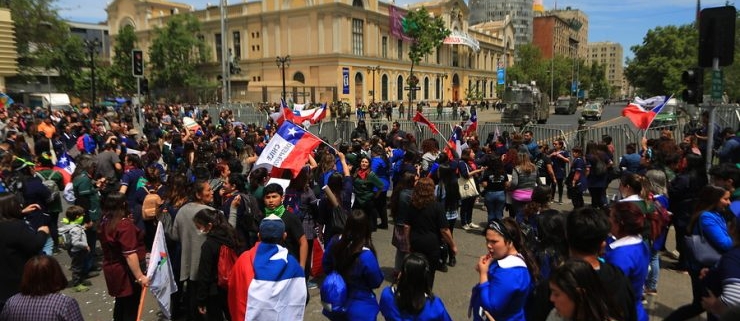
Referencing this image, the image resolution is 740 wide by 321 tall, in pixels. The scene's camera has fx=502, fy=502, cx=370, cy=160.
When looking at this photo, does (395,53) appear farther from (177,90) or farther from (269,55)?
(177,90)

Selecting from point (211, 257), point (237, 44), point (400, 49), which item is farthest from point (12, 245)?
point (400, 49)

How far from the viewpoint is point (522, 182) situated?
757 centimetres

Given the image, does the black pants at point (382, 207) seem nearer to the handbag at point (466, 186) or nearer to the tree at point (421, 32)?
the handbag at point (466, 186)

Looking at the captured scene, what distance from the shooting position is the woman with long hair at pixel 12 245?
4.11m

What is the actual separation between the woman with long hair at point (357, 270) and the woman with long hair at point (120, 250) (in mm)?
2021

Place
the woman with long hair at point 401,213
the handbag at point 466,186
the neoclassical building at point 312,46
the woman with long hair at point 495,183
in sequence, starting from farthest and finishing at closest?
the neoclassical building at point 312,46
the handbag at point 466,186
the woman with long hair at point 495,183
the woman with long hair at point 401,213

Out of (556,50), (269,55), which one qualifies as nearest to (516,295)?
(269,55)

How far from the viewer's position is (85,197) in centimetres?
713

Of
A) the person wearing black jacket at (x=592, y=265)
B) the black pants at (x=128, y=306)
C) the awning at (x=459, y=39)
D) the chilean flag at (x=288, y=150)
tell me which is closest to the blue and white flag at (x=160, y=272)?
the black pants at (x=128, y=306)

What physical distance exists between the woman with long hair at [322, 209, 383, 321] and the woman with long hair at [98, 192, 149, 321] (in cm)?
202

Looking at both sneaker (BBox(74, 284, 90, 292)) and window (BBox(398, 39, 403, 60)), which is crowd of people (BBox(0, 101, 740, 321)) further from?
window (BBox(398, 39, 403, 60))

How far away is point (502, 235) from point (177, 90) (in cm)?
5008

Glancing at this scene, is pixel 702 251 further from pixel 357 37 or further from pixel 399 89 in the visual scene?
pixel 399 89

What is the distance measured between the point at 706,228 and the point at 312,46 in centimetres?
5001
